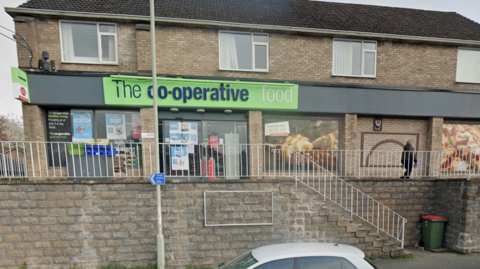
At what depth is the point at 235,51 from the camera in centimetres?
766

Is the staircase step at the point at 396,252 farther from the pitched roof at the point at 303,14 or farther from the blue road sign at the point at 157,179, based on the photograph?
the pitched roof at the point at 303,14

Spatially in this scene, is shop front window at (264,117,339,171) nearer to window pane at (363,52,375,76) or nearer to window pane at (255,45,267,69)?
window pane at (255,45,267,69)

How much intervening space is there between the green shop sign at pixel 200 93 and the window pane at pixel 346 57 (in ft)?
7.42

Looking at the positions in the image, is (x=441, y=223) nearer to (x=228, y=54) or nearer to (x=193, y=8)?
(x=228, y=54)

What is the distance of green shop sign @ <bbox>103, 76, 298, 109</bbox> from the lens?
6.89 metres

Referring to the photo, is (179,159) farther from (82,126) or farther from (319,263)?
(319,263)

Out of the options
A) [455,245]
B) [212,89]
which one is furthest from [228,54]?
[455,245]

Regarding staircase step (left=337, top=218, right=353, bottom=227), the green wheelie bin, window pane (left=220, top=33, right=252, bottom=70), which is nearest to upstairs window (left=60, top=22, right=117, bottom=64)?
window pane (left=220, top=33, right=252, bottom=70)

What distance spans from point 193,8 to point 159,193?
7.61 m

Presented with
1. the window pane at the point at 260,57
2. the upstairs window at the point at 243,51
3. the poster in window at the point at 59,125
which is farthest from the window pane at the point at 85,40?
the window pane at the point at 260,57

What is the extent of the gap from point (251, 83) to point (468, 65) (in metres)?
9.89

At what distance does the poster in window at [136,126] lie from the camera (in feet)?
24.4

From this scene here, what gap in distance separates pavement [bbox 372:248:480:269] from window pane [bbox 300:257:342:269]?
3505mm

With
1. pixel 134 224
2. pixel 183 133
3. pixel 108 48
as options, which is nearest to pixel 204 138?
pixel 183 133
